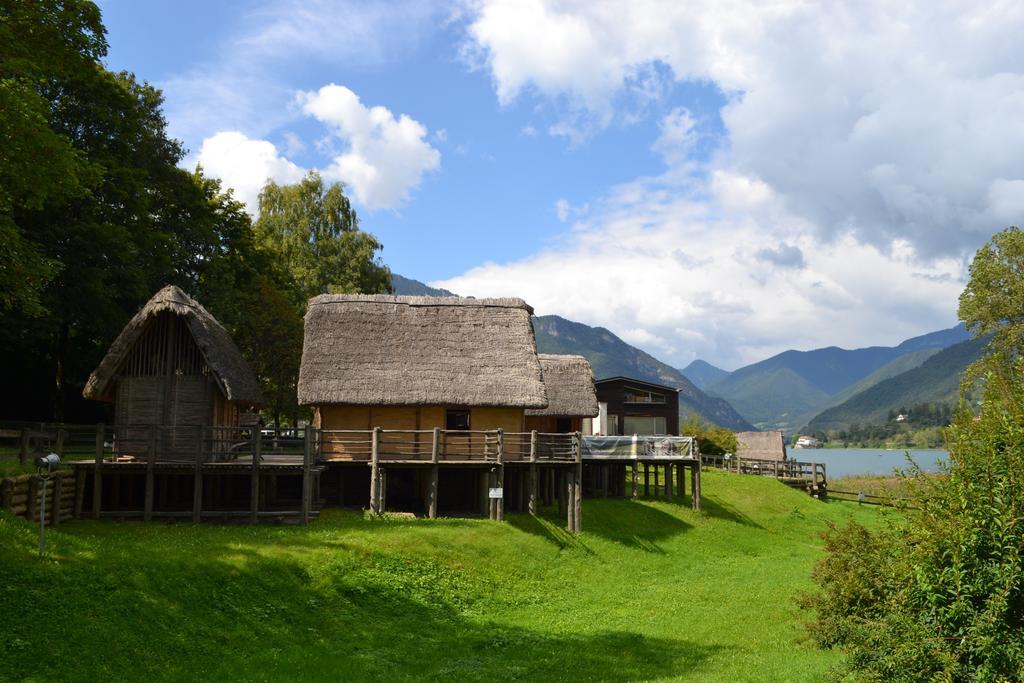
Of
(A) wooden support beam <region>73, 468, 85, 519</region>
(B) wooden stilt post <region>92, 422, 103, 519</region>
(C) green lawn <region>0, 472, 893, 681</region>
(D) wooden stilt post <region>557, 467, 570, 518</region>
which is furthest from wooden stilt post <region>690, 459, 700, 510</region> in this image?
(A) wooden support beam <region>73, 468, 85, 519</region>

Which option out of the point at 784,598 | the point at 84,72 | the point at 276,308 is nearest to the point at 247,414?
the point at 276,308

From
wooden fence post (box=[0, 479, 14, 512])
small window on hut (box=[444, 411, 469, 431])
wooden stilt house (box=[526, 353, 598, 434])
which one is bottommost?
wooden fence post (box=[0, 479, 14, 512])

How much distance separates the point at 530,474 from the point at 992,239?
86.3ft

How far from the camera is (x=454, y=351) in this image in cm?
2922

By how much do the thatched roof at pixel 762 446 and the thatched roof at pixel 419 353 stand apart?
31.6 meters

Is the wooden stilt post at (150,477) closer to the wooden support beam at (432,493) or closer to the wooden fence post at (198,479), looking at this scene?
the wooden fence post at (198,479)

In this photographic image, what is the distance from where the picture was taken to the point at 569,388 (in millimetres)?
40031

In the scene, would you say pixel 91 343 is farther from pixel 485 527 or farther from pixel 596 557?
pixel 596 557

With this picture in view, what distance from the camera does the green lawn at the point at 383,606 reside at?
13945mm

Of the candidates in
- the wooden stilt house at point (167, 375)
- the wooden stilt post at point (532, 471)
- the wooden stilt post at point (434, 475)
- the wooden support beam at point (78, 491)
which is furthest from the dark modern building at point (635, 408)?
the wooden support beam at point (78, 491)

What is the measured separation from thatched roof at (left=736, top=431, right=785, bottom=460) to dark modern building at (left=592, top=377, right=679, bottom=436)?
9.29m

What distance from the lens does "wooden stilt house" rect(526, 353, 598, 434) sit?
39.2 m

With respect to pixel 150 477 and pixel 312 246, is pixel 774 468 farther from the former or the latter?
pixel 150 477

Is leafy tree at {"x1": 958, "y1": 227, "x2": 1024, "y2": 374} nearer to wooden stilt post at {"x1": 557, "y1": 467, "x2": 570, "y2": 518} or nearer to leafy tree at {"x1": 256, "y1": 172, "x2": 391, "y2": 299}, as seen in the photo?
wooden stilt post at {"x1": 557, "y1": 467, "x2": 570, "y2": 518}
